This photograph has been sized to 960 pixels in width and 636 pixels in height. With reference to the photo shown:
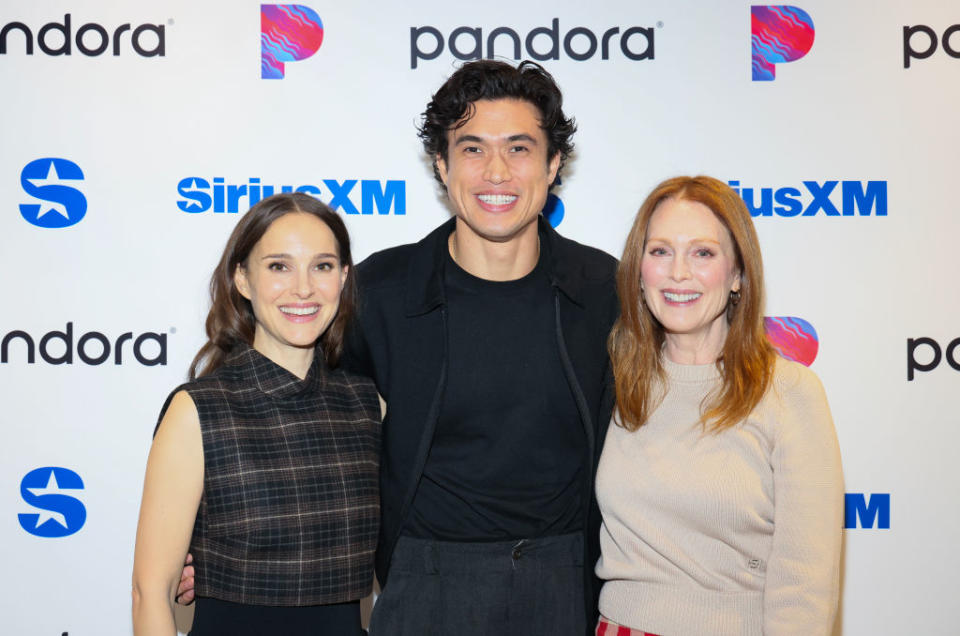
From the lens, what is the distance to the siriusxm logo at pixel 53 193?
2918 millimetres

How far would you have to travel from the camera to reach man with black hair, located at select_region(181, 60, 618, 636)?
2080 millimetres

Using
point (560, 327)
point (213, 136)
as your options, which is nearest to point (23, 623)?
point (213, 136)

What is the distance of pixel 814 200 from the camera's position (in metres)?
2.97

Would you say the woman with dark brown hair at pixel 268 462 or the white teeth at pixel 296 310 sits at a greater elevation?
the white teeth at pixel 296 310

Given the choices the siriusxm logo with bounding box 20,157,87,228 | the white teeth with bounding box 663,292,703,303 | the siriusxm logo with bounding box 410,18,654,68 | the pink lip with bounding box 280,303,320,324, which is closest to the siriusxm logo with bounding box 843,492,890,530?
the white teeth with bounding box 663,292,703,303

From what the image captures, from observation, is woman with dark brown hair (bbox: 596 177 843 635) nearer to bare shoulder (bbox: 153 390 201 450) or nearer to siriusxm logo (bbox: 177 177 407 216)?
bare shoulder (bbox: 153 390 201 450)

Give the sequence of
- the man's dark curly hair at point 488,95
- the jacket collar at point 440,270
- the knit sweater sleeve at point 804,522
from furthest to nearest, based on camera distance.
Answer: the man's dark curly hair at point 488,95 < the jacket collar at point 440,270 < the knit sweater sleeve at point 804,522

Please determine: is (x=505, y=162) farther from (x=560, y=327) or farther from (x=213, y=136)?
(x=213, y=136)

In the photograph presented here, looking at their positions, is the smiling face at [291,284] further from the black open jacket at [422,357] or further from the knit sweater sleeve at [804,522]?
the knit sweater sleeve at [804,522]

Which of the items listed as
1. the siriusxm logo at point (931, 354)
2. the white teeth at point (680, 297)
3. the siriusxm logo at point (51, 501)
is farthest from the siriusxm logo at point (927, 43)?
the siriusxm logo at point (51, 501)

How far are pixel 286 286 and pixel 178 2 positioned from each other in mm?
1562

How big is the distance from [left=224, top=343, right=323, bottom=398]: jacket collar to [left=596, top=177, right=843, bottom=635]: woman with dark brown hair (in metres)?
0.80

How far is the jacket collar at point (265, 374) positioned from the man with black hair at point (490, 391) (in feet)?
1.05

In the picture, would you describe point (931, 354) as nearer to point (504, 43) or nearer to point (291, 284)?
point (504, 43)
